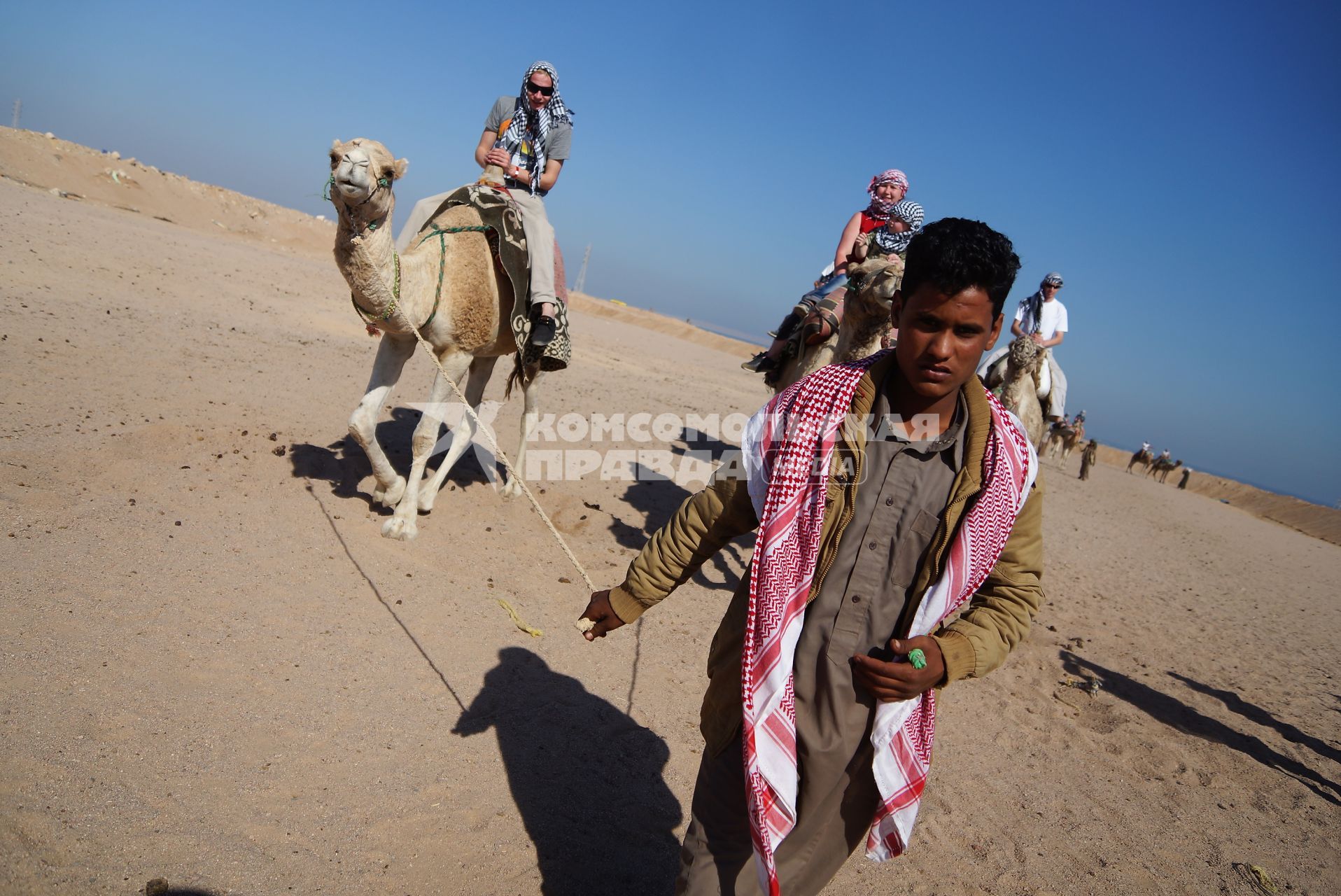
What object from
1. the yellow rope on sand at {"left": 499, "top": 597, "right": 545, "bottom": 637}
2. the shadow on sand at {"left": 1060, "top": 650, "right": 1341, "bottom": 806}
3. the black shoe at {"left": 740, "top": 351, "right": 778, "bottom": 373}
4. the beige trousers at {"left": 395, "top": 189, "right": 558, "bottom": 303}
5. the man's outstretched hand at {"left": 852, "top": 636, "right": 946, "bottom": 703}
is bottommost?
the yellow rope on sand at {"left": 499, "top": 597, "right": 545, "bottom": 637}

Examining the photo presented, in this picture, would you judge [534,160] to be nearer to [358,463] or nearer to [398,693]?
[358,463]

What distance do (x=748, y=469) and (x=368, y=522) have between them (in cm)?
420

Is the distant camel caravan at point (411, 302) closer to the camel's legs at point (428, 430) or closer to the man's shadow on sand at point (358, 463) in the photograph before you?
the camel's legs at point (428, 430)

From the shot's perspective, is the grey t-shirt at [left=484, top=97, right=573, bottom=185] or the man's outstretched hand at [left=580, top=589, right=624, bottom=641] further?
the grey t-shirt at [left=484, top=97, right=573, bottom=185]

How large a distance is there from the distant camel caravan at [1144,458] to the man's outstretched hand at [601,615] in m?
37.6

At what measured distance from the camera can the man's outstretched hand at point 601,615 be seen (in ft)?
6.91

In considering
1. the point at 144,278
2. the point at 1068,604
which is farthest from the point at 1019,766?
the point at 144,278

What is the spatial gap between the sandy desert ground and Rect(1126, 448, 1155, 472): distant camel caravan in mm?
28471

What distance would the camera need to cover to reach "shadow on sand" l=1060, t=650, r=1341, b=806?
16.9 ft

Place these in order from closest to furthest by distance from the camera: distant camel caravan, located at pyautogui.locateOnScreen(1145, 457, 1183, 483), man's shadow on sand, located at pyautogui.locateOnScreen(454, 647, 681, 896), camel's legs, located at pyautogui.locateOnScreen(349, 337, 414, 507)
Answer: man's shadow on sand, located at pyautogui.locateOnScreen(454, 647, 681, 896) < camel's legs, located at pyautogui.locateOnScreen(349, 337, 414, 507) < distant camel caravan, located at pyautogui.locateOnScreen(1145, 457, 1183, 483)

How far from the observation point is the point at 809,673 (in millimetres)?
1944

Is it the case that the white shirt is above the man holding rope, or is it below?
above

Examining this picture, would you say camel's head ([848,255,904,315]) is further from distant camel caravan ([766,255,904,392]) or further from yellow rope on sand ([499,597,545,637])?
yellow rope on sand ([499,597,545,637])

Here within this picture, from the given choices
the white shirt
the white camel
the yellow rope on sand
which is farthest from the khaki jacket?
the white shirt
